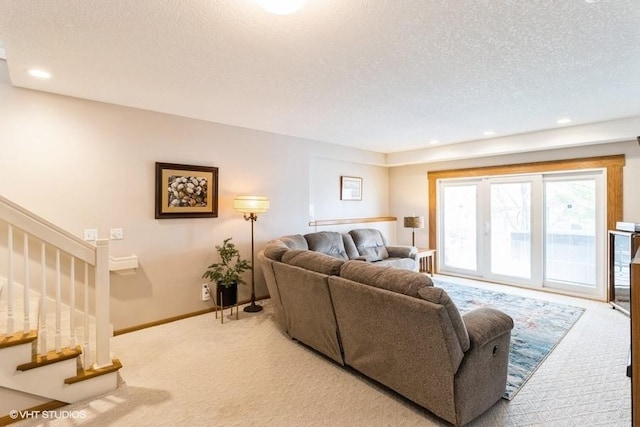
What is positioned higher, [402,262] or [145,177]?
[145,177]

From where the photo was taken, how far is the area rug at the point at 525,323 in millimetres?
2684

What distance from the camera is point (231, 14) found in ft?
6.05

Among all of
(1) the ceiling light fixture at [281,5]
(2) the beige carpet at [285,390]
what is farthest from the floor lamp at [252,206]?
(1) the ceiling light fixture at [281,5]

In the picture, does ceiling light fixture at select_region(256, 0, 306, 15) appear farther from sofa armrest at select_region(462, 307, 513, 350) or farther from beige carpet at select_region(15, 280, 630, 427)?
beige carpet at select_region(15, 280, 630, 427)

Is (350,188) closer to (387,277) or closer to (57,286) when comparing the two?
(387,277)

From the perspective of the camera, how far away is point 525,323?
3.69 m

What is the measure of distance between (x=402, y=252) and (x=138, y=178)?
4.26m

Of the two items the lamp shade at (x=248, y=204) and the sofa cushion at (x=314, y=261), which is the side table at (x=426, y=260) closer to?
the lamp shade at (x=248, y=204)

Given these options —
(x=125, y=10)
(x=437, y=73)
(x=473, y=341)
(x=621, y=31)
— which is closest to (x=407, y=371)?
(x=473, y=341)

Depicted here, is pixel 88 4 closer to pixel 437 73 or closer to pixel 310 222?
pixel 437 73

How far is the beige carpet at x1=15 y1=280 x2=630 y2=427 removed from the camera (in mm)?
2066

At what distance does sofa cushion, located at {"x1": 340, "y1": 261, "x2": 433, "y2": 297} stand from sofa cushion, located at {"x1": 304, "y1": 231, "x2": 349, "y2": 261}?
7.62 feet

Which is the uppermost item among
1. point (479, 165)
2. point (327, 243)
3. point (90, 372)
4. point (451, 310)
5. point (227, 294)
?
point (479, 165)

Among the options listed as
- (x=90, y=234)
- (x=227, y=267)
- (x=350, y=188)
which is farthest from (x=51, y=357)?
(x=350, y=188)
